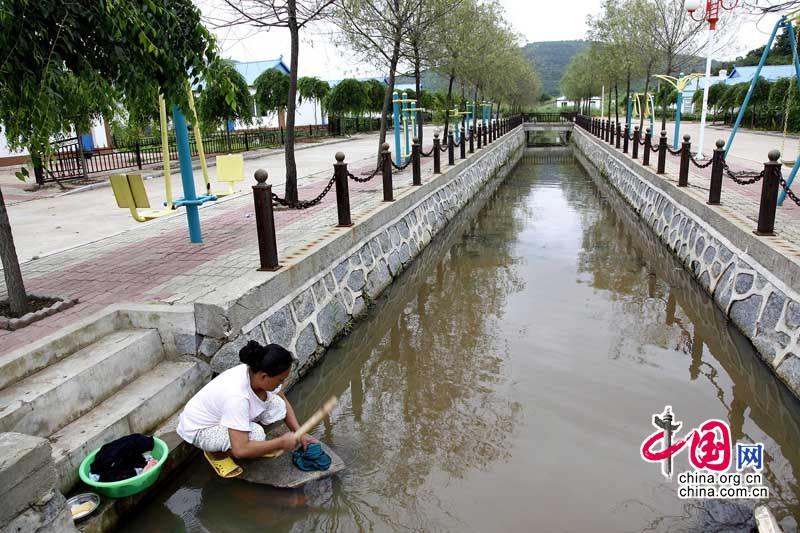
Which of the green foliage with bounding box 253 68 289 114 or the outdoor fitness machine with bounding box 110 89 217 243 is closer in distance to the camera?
the outdoor fitness machine with bounding box 110 89 217 243

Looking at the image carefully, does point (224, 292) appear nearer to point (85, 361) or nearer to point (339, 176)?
point (85, 361)

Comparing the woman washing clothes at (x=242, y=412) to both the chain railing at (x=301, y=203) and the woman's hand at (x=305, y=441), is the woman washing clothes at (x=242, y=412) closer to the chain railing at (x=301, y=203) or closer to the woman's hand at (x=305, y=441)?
the woman's hand at (x=305, y=441)

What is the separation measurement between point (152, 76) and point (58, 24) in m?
0.81

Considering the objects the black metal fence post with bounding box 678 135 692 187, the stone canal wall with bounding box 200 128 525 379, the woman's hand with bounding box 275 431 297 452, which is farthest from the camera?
the black metal fence post with bounding box 678 135 692 187

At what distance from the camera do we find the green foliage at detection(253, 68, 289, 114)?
3034cm

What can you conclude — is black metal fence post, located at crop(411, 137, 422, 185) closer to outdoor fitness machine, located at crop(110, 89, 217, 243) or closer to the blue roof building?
outdoor fitness machine, located at crop(110, 89, 217, 243)

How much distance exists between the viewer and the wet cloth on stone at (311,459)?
3658 millimetres

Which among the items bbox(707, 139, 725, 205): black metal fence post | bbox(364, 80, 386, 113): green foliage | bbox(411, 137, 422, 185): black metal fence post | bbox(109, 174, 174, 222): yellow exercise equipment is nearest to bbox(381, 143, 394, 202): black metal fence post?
bbox(411, 137, 422, 185): black metal fence post

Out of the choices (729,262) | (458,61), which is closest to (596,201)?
(458,61)

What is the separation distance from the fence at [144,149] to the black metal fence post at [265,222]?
21.7ft

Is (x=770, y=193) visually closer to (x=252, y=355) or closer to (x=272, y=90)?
(x=252, y=355)

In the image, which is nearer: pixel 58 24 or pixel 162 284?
pixel 58 24

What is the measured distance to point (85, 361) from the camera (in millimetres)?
3928

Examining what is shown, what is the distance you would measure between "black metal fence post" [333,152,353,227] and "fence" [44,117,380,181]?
230 inches
